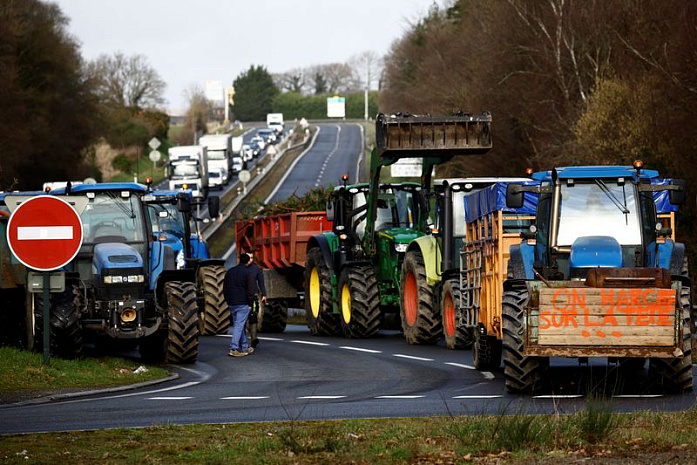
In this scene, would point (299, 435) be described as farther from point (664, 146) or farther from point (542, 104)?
point (542, 104)

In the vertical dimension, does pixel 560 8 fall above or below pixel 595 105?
above

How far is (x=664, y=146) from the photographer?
46812mm

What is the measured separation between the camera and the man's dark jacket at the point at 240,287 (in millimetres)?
25484

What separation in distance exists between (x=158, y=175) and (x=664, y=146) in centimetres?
8151

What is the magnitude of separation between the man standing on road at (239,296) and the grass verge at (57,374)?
10.1ft

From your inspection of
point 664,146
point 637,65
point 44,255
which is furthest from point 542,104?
point 44,255

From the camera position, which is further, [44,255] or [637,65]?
[637,65]

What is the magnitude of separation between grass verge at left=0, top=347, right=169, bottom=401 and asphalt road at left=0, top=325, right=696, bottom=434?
662 millimetres

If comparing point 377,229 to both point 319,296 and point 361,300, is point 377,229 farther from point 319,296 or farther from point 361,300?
point 319,296

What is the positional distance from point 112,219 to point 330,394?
6764mm

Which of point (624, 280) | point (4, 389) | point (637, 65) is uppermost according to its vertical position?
point (637, 65)

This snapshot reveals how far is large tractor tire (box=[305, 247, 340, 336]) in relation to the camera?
3080cm

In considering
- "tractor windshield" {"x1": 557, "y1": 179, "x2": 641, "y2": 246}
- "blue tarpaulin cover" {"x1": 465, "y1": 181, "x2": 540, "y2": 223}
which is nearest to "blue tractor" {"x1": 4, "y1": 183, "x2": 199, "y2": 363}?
"blue tarpaulin cover" {"x1": 465, "y1": 181, "x2": 540, "y2": 223}

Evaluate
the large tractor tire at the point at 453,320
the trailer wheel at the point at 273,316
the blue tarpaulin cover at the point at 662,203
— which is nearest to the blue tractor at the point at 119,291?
the large tractor tire at the point at 453,320
